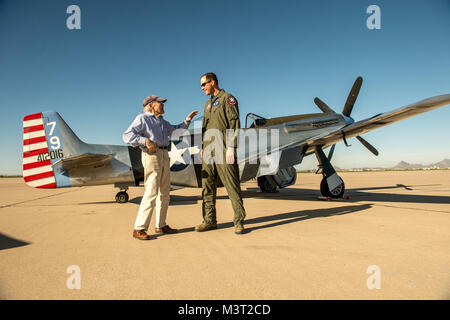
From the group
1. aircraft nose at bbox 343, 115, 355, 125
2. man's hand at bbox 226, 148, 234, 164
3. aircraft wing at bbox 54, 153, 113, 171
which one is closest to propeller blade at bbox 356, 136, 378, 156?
aircraft nose at bbox 343, 115, 355, 125

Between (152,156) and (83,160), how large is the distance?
4.26m

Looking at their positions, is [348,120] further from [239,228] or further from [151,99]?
[151,99]

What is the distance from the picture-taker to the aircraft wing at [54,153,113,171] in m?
6.32

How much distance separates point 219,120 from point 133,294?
8.32 feet

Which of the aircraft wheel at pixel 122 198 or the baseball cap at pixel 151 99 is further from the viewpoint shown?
the aircraft wheel at pixel 122 198

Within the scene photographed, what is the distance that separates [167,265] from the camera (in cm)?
220

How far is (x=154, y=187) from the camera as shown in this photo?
3.28 meters

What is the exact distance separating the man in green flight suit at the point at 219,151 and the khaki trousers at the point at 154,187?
23.1 inches

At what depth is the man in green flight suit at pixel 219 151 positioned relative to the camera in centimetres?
344

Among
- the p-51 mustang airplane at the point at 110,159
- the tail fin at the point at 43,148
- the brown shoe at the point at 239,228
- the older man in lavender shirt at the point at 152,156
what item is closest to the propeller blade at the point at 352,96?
the p-51 mustang airplane at the point at 110,159

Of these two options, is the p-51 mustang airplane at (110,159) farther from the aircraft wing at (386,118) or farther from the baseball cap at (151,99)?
the baseball cap at (151,99)

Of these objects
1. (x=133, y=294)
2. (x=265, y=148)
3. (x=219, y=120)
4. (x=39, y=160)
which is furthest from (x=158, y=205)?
(x=39, y=160)

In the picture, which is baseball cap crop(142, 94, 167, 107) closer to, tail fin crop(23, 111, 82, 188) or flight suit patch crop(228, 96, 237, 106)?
flight suit patch crop(228, 96, 237, 106)

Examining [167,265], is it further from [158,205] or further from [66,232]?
[66,232]
